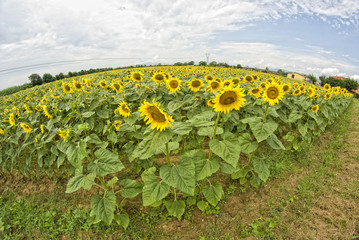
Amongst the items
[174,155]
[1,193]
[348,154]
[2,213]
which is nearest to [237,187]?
[174,155]

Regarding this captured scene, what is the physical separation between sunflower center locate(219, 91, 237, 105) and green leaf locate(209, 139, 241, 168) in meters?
0.53

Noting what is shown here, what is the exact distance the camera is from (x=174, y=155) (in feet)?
15.4

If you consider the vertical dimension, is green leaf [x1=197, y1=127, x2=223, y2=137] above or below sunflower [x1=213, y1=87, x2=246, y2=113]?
below

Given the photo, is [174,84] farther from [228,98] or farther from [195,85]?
[228,98]

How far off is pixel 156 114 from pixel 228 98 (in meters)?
0.98

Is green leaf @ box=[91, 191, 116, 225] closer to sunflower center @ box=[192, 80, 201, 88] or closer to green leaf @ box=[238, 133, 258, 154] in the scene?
green leaf @ box=[238, 133, 258, 154]

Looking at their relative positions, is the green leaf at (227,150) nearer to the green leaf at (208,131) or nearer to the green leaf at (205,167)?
the green leaf at (208,131)

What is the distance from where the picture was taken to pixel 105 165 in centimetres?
229

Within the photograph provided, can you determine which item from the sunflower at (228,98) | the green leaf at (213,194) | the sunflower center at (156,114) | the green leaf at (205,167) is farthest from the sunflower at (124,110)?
the green leaf at (213,194)

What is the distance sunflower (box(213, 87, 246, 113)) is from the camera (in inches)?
89.2

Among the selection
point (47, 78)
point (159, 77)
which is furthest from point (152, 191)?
point (47, 78)

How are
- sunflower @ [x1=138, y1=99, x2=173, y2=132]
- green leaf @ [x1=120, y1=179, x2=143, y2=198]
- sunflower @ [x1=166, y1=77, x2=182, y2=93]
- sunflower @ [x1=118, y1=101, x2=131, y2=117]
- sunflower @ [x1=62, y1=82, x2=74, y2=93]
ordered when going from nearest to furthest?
sunflower @ [x1=138, y1=99, x2=173, y2=132]
green leaf @ [x1=120, y1=179, x2=143, y2=198]
sunflower @ [x1=118, y1=101, x2=131, y2=117]
sunflower @ [x1=166, y1=77, x2=182, y2=93]
sunflower @ [x1=62, y1=82, x2=74, y2=93]

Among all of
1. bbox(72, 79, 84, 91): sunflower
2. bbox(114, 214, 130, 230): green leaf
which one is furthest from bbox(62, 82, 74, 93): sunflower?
bbox(114, 214, 130, 230): green leaf

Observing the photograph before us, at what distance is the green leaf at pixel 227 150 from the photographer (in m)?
2.19
